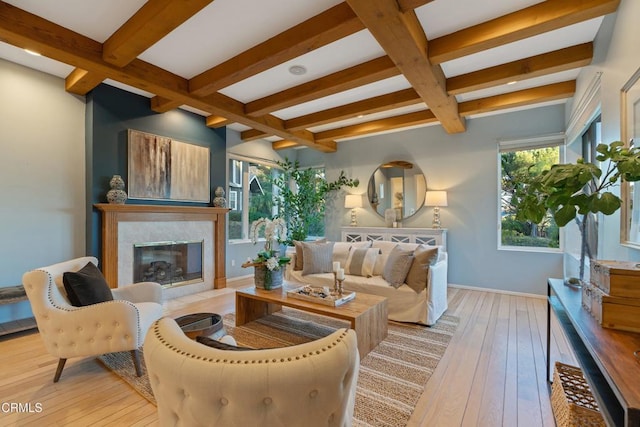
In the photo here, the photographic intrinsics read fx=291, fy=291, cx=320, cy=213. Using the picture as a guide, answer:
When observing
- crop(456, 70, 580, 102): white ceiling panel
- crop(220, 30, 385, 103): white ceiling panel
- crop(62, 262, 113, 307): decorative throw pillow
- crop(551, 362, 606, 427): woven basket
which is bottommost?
crop(551, 362, 606, 427): woven basket

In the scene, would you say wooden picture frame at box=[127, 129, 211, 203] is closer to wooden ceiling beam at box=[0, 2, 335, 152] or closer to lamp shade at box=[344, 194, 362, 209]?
wooden ceiling beam at box=[0, 2, 335, 152]

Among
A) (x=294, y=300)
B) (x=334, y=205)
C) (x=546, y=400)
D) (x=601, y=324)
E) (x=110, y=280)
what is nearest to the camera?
(x=601, y=324)

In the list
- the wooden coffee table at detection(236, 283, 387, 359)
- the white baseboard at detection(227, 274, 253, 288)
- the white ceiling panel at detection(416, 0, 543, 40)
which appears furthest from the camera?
the white baseboard at detection(227, 274, 253, 288)

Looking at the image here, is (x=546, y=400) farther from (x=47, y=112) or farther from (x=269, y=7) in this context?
(x=47, y=112)

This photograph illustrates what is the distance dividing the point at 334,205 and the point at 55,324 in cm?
480

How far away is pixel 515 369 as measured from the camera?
7.39 ft

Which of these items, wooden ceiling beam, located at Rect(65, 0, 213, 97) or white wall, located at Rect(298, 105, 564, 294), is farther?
white wall, located at Rect(298, 105, 564, 294)

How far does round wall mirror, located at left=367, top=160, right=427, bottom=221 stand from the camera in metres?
5.20

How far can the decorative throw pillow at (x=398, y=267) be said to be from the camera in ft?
10.4

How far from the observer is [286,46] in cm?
239

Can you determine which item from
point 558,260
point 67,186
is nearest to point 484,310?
point 558,260

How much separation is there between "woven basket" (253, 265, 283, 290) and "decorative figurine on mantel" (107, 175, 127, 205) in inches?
76.9

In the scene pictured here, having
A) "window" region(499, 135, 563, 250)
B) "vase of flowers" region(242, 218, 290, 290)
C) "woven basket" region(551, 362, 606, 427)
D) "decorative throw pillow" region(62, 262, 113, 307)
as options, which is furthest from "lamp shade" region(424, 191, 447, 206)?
"decorative throw pillow" region(62, 262, 113, 307)

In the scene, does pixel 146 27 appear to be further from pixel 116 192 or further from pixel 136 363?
pixel 136 363
